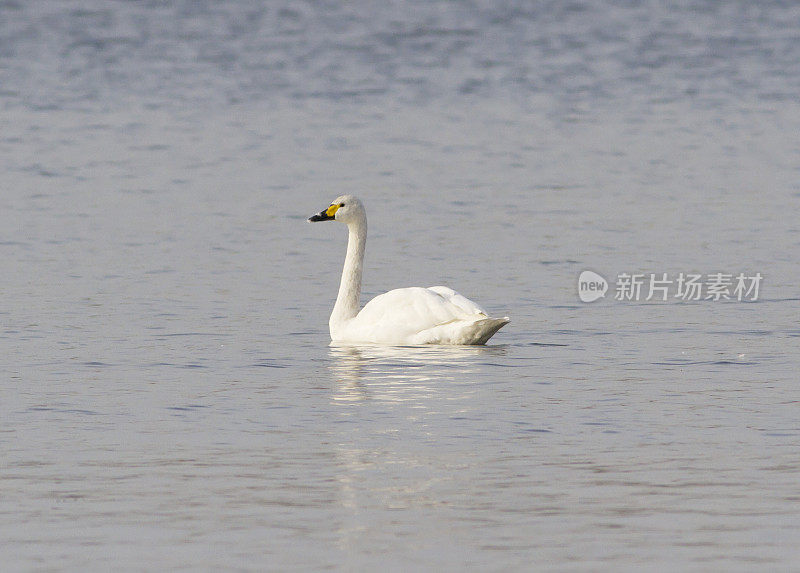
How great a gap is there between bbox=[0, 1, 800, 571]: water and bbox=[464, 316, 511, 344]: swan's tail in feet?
0.52

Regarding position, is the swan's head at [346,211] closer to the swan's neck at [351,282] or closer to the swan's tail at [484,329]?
the swan's neck at [351,282]

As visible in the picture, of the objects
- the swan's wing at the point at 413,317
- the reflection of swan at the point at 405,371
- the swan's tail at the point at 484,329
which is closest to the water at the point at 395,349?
the reflection of swan at the point at 405,371

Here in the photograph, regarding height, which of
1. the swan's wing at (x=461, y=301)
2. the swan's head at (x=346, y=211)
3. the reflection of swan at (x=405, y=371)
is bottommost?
the reflection of swan at (x=405, y=371)

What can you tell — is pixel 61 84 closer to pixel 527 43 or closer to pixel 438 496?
pixel 527 43

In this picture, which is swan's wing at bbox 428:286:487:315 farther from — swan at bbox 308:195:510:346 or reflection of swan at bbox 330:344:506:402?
reflection of swan at bbox 330:344:506:402

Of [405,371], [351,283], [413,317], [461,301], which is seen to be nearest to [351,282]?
[351,283]

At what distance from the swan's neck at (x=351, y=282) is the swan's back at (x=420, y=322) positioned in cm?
18

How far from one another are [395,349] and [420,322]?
0.33 m

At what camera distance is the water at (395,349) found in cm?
916

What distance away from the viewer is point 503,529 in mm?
8984

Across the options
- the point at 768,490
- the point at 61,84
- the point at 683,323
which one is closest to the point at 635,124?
the point at 61,84

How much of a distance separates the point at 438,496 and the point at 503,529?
0.77m

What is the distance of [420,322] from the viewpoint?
1556 centimetres

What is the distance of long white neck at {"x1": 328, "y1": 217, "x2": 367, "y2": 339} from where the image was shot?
52.6 feet
